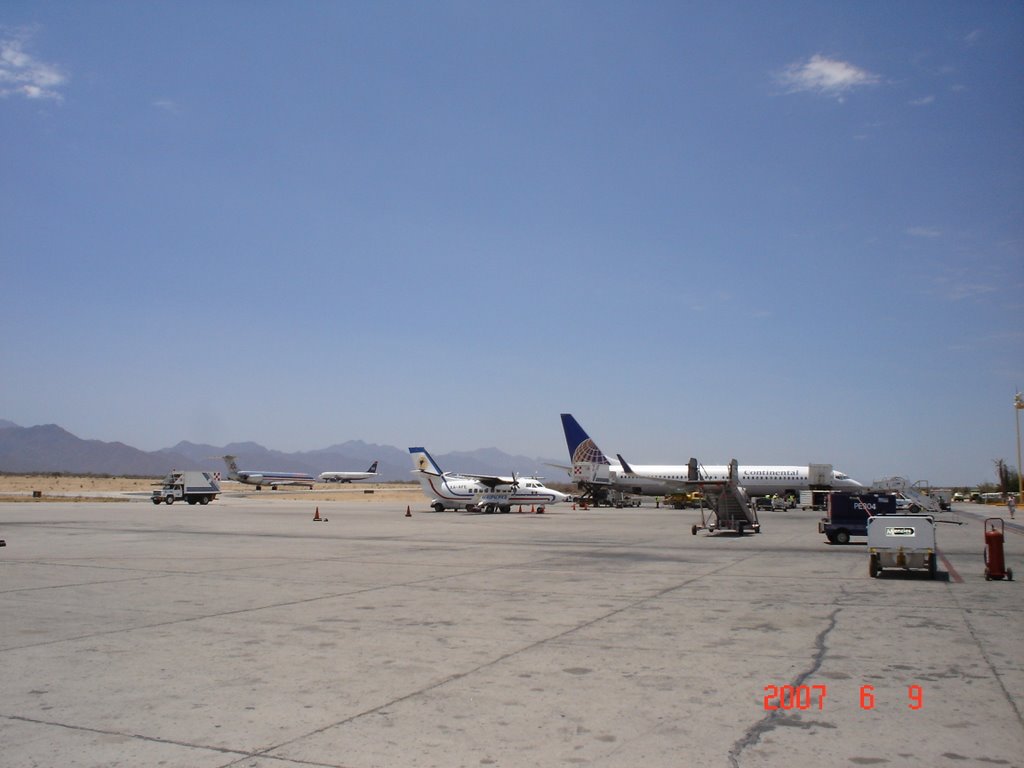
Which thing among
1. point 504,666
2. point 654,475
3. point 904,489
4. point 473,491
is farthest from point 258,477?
point 504,666

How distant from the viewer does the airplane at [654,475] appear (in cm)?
6675

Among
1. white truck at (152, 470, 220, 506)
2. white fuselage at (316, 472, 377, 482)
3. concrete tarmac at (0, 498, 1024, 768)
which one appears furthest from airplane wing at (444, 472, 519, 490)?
white fuselage at (316, 472, 377, 482)

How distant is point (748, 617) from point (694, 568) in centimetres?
706

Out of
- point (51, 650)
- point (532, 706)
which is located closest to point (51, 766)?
point (532, 706)

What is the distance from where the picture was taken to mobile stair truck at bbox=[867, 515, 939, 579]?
664 inches

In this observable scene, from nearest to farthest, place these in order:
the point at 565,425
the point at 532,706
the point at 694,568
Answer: the point at 532,706, the point at 694,568, the point at 565,425

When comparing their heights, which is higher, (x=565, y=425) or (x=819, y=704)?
(x=565, y=425)

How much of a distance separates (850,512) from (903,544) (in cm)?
1163

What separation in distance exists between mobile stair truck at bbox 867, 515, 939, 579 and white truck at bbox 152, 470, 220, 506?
54753mm

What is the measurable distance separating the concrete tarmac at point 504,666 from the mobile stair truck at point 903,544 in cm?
39

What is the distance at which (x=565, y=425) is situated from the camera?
75.7 m

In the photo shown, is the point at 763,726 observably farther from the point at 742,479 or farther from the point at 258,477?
the point at 258,477

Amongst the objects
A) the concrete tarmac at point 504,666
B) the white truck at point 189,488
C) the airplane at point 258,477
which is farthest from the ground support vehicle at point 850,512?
the airplane at point 258,477

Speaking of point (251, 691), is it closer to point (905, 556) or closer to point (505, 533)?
point (905, 556)
